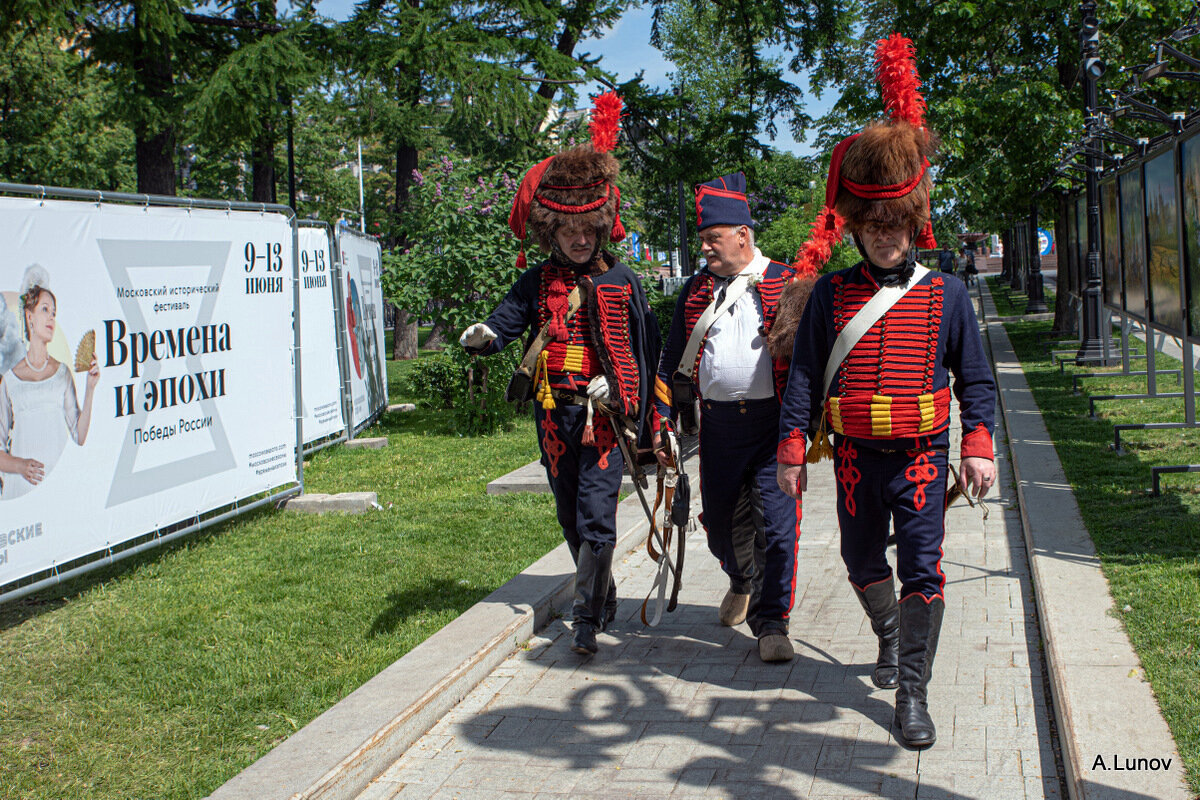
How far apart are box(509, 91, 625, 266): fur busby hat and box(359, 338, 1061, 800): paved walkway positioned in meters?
1.95

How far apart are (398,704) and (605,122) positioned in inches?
112

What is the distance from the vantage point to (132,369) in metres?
6.34

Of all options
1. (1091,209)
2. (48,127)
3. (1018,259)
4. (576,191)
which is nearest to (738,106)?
(1091,209)

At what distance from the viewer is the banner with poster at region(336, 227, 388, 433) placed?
12125 millimetres

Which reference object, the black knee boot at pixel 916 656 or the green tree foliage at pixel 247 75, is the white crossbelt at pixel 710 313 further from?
the green tree foliage at pixel 247 75

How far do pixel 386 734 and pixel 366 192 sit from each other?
4745 centimetres

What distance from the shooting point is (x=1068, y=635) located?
15.0 feet

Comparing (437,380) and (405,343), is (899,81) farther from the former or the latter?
(405,343)

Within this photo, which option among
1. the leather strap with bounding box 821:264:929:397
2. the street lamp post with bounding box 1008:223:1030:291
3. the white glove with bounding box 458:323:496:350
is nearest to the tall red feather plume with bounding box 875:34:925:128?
the leather strap with bounding box 821:264:929:397

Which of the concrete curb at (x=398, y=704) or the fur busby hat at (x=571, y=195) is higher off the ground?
the fur busby hat at (x=571, y=195)

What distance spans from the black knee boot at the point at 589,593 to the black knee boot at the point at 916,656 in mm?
1518

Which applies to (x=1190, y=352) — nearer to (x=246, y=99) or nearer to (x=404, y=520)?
(x=404, y=520)

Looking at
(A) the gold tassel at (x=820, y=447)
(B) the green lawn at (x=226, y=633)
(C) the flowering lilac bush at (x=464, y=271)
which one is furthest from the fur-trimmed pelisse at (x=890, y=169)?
(C) the flowering lilac bush at (x=464, y=271)

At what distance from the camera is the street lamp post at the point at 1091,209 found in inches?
574
